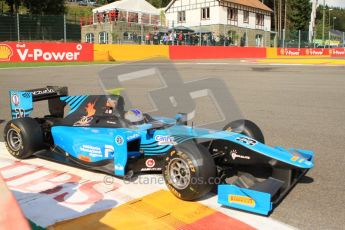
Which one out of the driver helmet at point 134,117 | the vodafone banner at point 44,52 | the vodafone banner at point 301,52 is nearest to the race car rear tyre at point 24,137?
the driver helmet at point 134,117

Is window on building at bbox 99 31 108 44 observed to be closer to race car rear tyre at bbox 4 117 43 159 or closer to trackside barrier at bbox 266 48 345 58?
trackside barrier at bbox 266 48 345 58

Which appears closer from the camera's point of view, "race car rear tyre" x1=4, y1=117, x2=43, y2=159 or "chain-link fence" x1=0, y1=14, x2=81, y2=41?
"race car rear tyre" x1=4, y1=117, x2=43, y2=159

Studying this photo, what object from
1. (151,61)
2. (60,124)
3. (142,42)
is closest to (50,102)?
(60,124)

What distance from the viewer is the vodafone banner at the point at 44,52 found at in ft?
72.4

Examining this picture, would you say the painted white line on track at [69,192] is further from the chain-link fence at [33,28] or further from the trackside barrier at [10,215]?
the chain-link fence at [33,28]

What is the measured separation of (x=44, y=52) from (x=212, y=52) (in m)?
14.1

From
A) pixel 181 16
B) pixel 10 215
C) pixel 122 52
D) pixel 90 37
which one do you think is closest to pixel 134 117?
pixel 10 215

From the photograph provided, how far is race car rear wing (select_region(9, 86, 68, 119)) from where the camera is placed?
5582 millimetres

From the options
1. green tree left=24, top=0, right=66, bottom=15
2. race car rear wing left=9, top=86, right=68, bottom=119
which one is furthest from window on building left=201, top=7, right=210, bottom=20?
race car rear wing left=9, top=86, right=68, bottom=119

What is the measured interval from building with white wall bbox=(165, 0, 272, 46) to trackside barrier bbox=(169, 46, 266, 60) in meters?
12.9

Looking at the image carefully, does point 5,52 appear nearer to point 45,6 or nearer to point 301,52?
point 301,52

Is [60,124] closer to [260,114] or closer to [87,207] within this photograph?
[87,207]

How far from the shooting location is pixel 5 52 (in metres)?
21.9

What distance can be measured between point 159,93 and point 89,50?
21509 millimetres
